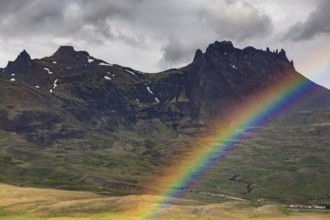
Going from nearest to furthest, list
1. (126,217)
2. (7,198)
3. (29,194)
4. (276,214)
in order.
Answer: (126,217) → (276,214) → (7,198) → (29,194)

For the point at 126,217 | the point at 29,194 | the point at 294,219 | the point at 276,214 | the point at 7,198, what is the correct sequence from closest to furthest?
the point at 126,217
the point at 294,219
the point at 276,214
the point at 7,198
the point at 29,194

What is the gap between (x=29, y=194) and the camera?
198 m

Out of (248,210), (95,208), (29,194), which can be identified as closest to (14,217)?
(95,208)

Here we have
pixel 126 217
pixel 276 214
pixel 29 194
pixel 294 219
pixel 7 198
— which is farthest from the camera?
pixel 29 194

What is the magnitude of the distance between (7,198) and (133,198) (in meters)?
50.7

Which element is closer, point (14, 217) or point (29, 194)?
point (14, 217)

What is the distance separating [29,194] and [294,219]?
350 ft

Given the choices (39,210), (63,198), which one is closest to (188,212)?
(39,210)

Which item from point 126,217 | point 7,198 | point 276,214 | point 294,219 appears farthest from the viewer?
point 7,198

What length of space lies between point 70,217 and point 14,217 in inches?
675

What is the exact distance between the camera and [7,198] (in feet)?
611

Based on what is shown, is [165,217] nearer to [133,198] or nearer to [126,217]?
[126,217]

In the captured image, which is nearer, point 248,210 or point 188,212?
point 188,212

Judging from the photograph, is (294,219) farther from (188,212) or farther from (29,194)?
(29,194)
